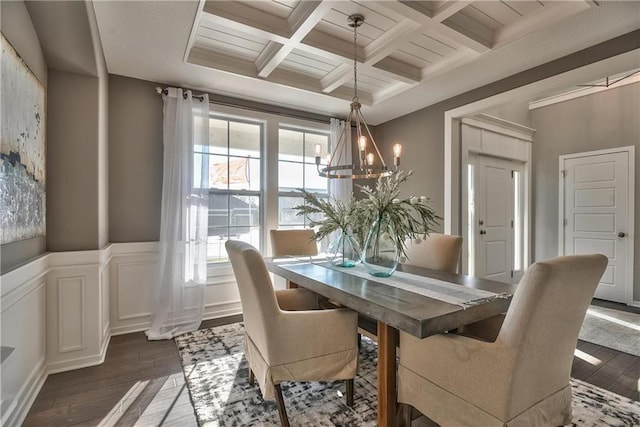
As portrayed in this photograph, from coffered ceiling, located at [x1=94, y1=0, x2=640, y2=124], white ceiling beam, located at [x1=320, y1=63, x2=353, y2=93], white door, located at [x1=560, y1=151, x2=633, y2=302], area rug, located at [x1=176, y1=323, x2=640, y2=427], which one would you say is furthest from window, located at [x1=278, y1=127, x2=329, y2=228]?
white door, located at [x1=560, y1=151, x2=633, y2=302]

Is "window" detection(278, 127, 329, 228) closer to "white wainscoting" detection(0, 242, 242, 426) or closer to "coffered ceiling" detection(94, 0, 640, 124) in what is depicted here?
"coffered ceiling" detection(94, 0, 640, 124)

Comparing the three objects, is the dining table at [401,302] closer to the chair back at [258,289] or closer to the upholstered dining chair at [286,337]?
the upholstered dining chair at [286,337]

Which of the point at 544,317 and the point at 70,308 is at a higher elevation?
the point at 544,317

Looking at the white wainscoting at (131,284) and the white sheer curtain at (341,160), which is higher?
the white sheer curtain at (341,160)

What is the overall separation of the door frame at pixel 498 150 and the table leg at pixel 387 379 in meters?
2.49

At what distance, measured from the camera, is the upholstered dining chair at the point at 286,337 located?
5.16 ft

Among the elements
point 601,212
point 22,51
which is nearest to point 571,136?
point 601,212

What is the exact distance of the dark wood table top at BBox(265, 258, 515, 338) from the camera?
1.25m

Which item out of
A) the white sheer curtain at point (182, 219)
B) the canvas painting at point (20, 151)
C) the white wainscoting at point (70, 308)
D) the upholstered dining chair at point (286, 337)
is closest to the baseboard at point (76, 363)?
the white wainscoting at point (70, 308)

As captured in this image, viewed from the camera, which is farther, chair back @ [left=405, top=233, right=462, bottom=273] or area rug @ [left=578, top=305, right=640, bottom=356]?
area rug @ [left=578, top=305, right=640, bottom=356]

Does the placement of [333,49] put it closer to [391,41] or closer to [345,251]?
[391,41]

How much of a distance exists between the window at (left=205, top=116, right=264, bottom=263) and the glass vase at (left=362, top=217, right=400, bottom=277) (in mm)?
2082

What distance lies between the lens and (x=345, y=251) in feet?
7.82

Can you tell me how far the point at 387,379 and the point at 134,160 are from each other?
2.99 m
